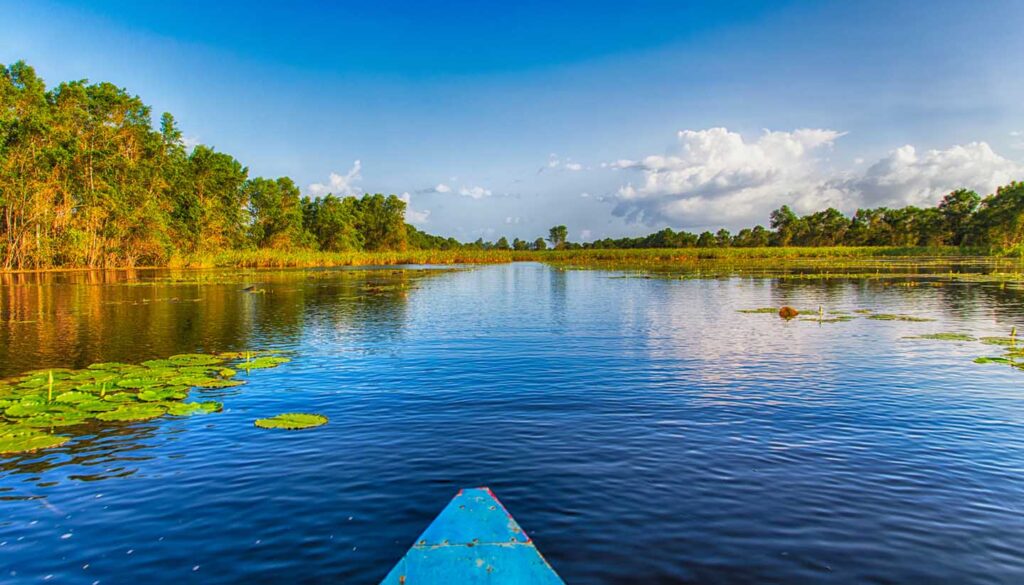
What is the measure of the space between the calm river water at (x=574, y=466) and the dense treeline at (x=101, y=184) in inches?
2116

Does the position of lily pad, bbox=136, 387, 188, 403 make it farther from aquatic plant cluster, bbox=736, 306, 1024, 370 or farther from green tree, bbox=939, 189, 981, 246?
green tree, bbox=939, 189, 981, 246

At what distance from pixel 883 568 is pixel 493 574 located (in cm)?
466

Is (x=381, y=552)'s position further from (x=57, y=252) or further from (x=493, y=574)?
(x=57, y=252)

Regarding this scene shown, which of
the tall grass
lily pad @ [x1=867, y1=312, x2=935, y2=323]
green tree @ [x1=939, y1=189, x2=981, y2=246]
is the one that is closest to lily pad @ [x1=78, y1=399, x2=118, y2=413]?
lily pad @ [x1=867, y1=312, x2=935, y2=323]

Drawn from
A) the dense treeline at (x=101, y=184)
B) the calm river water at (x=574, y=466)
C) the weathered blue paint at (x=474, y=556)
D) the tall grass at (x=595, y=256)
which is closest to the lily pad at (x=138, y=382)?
the calm river water at (x=574, y=466)

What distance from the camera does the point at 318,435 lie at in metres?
11.4

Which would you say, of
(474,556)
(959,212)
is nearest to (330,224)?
(474,556)

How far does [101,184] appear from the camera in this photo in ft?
230

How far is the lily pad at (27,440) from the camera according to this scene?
1002 centimetres

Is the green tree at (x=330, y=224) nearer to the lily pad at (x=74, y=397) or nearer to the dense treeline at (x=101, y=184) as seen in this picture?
the dense treeline at (x=101, y=184)

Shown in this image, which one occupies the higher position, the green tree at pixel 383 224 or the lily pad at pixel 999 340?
the green tree at pixel 383 224

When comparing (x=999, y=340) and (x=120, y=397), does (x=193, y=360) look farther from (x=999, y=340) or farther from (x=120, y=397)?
(x=999, y=340)

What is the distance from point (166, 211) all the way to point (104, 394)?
86927 millimetres

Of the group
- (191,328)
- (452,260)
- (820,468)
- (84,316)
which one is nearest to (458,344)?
(191,328)
